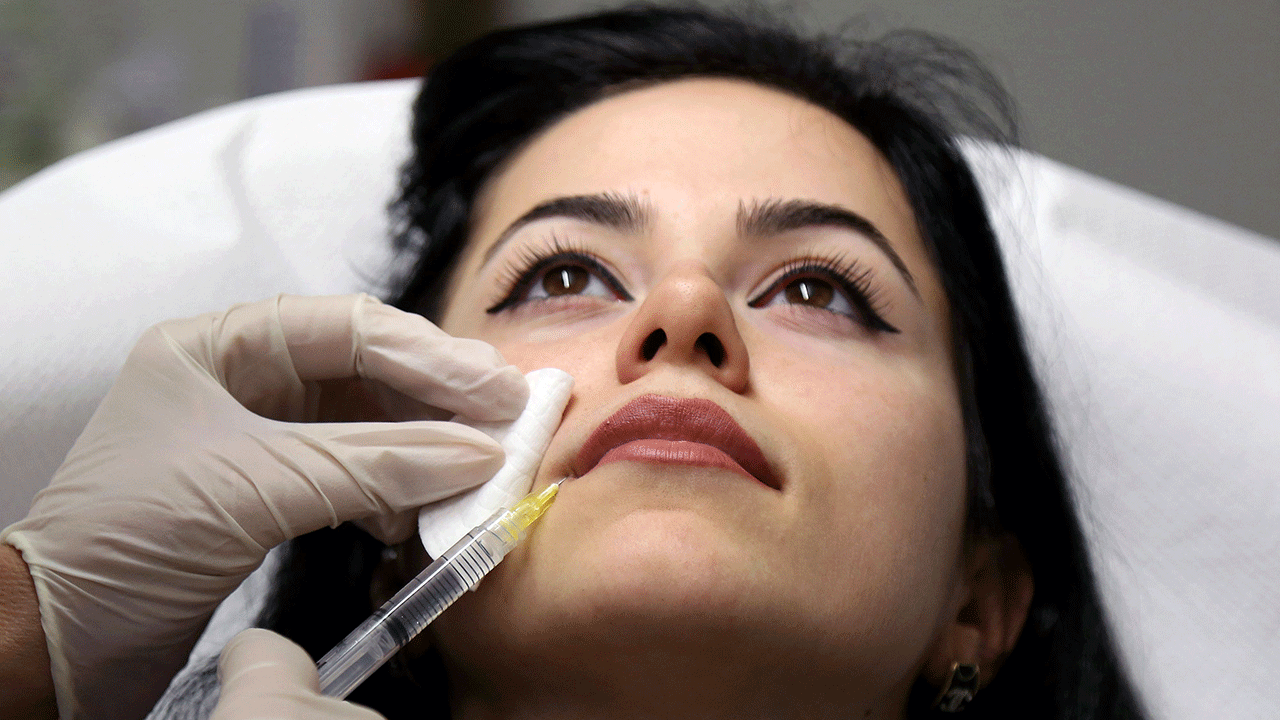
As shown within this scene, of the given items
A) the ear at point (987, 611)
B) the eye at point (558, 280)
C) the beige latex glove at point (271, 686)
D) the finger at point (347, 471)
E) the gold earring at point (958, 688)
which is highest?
the eye at point (558, 280)

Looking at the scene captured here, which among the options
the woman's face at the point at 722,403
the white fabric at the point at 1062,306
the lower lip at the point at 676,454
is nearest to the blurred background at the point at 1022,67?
the white fabric at the point at 1062,306

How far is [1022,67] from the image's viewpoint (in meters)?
2.01

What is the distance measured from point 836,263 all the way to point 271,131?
3.63ft

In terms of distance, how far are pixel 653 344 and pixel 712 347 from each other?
55mm

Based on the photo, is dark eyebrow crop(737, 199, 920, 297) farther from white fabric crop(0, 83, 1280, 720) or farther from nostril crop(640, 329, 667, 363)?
white fabric crop(0, 83, 1280, 720)

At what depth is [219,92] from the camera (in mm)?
2191

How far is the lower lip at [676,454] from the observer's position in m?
0.79

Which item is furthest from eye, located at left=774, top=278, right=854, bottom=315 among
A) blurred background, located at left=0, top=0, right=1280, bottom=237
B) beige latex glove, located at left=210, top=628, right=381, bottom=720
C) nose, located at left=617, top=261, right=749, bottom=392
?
blurred background, located at left=0, top=0, right=1280, bottom=237

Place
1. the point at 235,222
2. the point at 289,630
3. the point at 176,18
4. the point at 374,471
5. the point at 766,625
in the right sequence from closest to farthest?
the point at 766,625, the point at 374,471, the point at 289,630, the point at 235,222, the point at 176,18

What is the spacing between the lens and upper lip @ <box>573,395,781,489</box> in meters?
0.81

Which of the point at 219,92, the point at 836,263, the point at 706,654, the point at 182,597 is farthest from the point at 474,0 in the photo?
the point at 706,654

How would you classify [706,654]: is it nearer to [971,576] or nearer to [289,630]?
[971,576]

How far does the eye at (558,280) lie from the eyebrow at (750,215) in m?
0.05

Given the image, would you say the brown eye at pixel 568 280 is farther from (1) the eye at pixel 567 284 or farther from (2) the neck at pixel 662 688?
(2) the neck at pixel 662 688
